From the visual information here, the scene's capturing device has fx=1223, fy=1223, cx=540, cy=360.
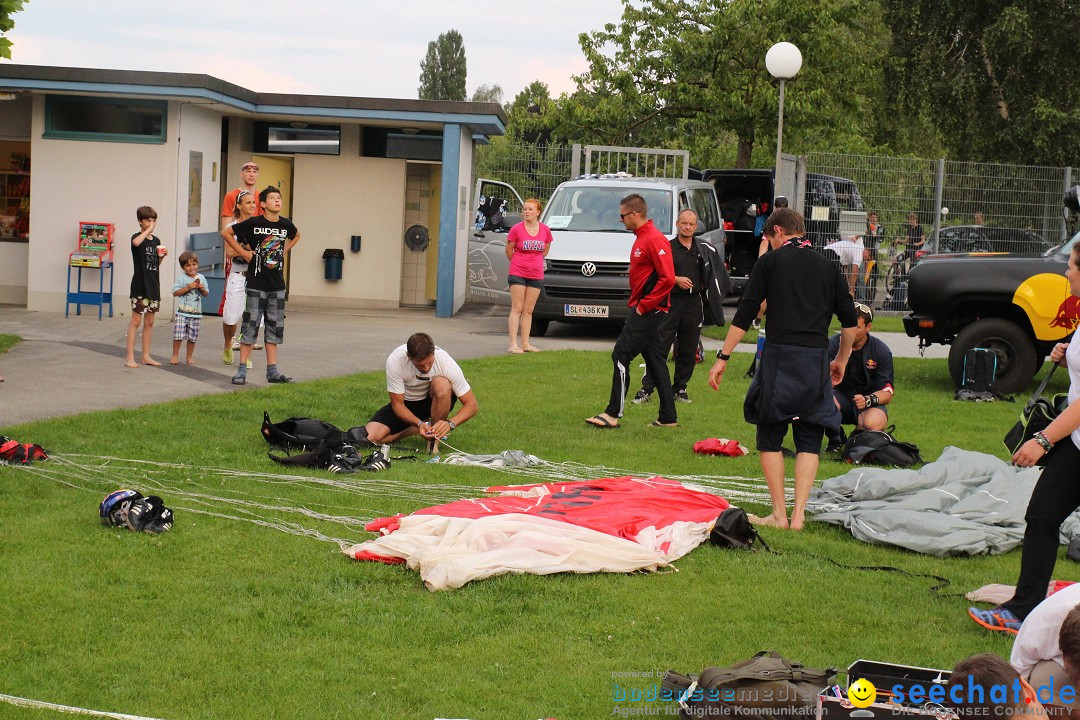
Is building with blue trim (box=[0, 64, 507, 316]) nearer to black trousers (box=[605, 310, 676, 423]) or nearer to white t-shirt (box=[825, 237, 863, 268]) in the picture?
white t-shirt (box=[825, 237, 863, 268])

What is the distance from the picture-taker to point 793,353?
741cm

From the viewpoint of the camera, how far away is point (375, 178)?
66.9 ft

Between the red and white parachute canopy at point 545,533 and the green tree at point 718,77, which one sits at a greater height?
the green tree at point 718,77

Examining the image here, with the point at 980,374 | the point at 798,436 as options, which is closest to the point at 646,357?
the point at 798,436

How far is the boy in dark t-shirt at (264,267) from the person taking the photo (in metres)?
12.2

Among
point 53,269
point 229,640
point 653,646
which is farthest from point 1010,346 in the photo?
point 53,269

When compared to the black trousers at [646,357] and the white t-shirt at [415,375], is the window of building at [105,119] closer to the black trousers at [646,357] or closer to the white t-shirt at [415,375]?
the black trousers at [646,357]

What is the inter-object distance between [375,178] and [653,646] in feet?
52.3

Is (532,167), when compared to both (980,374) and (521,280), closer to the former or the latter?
(521,280)

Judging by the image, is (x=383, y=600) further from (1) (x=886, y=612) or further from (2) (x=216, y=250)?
(2) (x=216, y=250)

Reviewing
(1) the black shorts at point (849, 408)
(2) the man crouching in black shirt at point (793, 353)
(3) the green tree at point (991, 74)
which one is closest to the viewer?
(2) the man crouching in black shirt at point (793, 353)

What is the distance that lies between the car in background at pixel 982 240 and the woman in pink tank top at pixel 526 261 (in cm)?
877

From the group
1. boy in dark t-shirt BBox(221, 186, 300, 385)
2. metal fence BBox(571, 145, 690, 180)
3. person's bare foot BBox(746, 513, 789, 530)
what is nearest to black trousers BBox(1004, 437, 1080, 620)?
person's bare foot BBox(746, 513, 789, 530)

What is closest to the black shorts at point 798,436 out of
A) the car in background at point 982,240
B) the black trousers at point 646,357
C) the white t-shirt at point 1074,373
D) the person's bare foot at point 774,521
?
the person's bare foot at point 774,521
